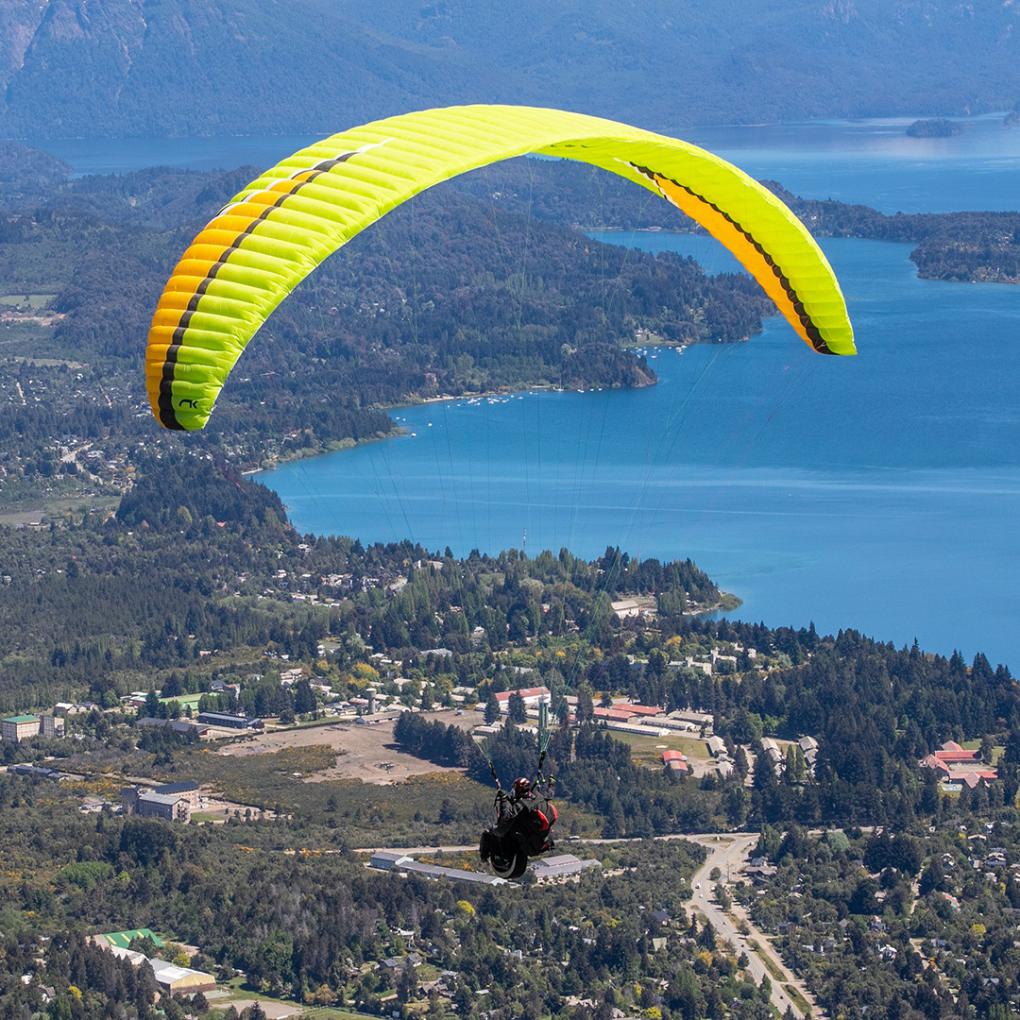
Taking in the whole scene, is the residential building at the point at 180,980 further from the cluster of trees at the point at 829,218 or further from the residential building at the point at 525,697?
the cluster of trees at the point at 829,218

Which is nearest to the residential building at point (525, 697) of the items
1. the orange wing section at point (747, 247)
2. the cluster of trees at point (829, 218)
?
the orange wing section at point (747, 247)

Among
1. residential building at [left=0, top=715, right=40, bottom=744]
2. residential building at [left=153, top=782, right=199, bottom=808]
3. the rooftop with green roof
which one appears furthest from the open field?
the rooftop with green roof

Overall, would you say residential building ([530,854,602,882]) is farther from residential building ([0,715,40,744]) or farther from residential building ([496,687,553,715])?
residential building ([0,715,40,744])

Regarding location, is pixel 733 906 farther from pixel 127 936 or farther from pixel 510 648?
pixel 510 648

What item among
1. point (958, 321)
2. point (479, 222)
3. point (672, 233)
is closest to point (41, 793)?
point (958, 321)

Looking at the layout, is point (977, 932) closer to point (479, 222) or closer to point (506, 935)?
point (506, 935)

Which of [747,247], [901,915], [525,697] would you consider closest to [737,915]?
[901,915]

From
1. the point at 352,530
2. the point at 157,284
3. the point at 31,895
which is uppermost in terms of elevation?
the point at 157,284
